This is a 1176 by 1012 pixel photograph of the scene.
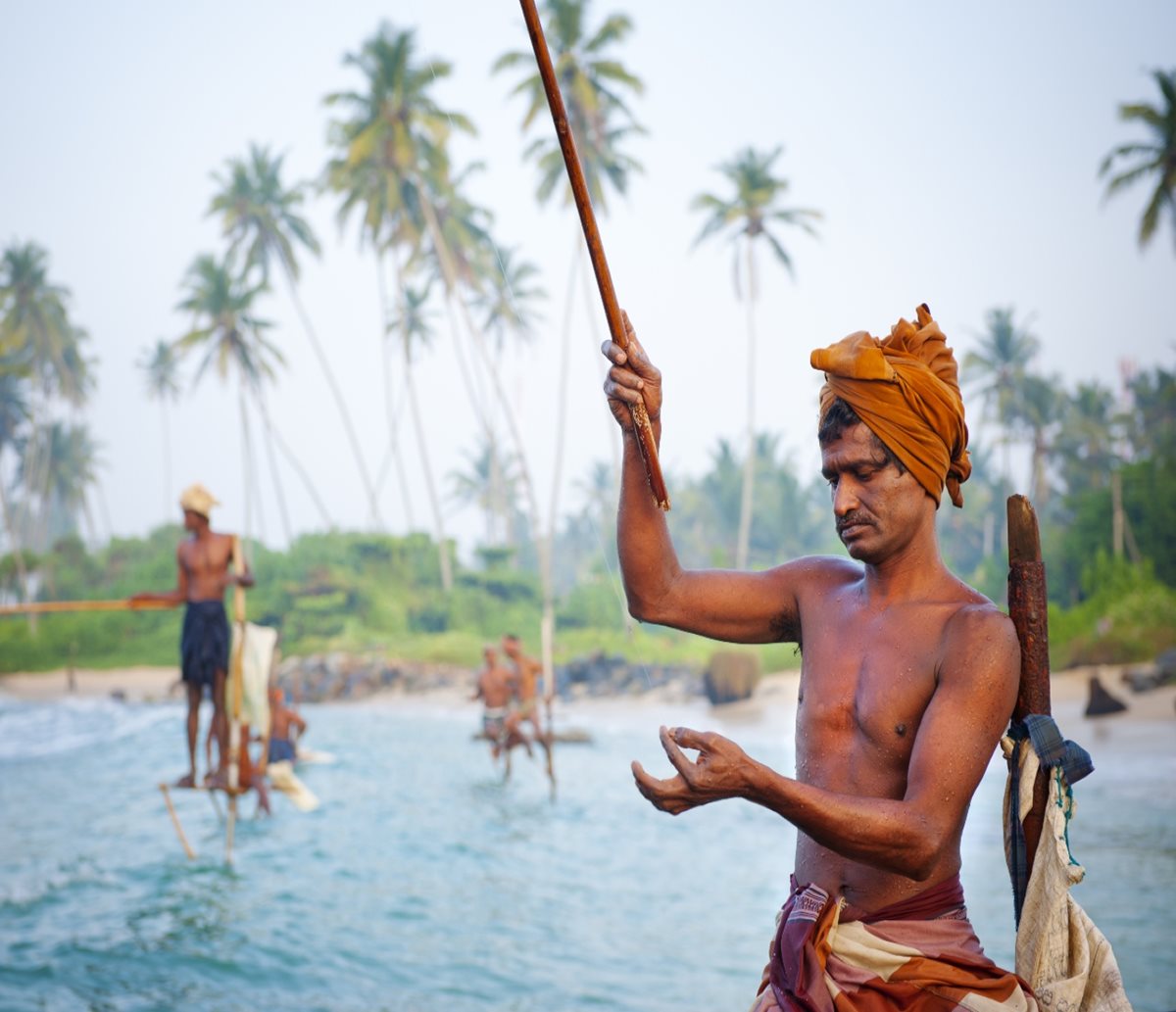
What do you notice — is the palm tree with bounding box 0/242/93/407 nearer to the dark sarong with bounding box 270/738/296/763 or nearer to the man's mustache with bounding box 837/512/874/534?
the dark sarong with bounding box 270/738/296/763

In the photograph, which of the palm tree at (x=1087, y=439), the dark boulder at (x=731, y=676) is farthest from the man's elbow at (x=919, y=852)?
the palm tree at (x=1087, y=439)

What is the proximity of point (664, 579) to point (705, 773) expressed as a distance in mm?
710

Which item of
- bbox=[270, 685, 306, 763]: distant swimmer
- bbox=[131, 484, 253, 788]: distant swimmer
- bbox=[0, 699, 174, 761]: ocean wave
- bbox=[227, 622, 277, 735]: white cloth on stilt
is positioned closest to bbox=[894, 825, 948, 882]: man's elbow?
bbox=[131, 484, 253, 788]: distant swimmer

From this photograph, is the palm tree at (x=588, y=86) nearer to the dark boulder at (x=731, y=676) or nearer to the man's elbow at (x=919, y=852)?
the dark boulder at (x=731, y=676)

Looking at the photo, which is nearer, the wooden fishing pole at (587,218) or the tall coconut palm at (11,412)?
the wooden fishing pole at (587,218)

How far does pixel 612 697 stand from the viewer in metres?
32.2

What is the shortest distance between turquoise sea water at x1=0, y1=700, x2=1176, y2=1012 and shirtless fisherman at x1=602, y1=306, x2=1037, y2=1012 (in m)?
8.31

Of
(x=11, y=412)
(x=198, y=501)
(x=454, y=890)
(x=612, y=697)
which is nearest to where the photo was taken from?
(x=198, y=501)

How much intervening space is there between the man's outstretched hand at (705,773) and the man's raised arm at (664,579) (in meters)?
0.62

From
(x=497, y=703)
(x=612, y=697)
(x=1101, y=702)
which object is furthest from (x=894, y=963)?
(x=612, y=697)

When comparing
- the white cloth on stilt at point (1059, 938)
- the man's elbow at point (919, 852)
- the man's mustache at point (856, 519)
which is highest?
the man's mustache at point (856, 519)

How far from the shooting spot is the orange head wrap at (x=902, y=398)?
2078 millimetres

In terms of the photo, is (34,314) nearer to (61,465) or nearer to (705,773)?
(61,465)

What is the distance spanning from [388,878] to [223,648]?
20.0ft
